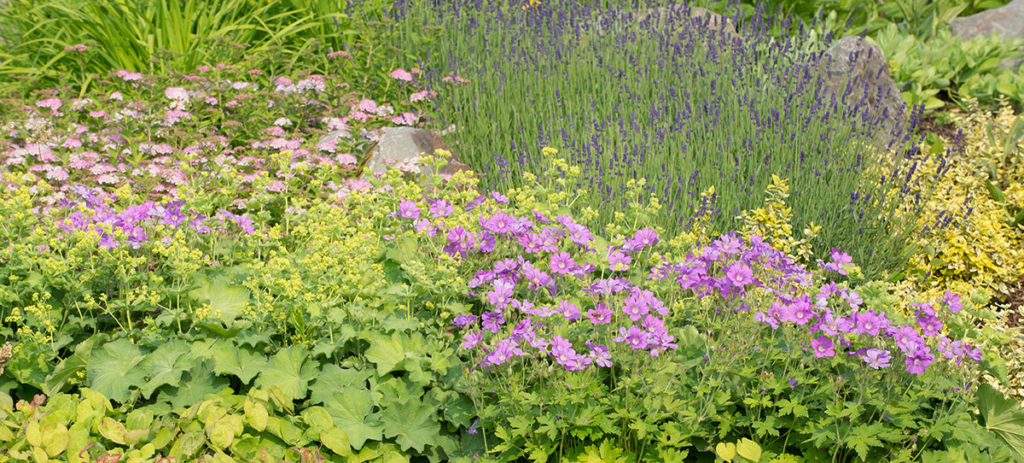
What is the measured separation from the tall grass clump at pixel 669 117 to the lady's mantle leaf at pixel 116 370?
1842mm

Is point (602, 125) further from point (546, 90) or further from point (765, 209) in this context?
point (765, 209)

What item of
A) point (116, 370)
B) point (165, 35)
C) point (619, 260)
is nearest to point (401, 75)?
point (165, 35)

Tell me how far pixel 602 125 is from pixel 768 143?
97 centimetres

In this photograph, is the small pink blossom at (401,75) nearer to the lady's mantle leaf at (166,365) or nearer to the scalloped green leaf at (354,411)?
the lady's mantle leaf at (166,365)

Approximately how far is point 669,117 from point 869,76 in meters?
1.86

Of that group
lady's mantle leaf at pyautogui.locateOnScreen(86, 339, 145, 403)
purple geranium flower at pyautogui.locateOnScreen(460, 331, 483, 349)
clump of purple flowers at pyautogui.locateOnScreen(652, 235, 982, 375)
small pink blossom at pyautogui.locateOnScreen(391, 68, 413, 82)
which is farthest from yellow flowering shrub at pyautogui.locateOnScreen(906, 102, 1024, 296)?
lady's mantle leaf at pyautogui.locateOnScreen(86, 339, 145, 403)

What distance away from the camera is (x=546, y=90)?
16.7 ft

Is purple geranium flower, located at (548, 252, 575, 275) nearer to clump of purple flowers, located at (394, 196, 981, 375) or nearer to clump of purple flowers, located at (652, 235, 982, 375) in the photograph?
clump of purple flowers, located at (394, 196, 981, 375)

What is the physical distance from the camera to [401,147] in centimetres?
476

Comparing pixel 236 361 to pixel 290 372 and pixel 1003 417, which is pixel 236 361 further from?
pixel 1003 417

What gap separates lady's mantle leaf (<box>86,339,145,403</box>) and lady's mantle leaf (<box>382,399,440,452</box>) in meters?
0.83

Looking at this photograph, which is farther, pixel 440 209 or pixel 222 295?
pixel 440 209

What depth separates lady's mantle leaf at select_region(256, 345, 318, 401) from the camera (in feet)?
8.36

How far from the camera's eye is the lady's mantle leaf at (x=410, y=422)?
2477mm
